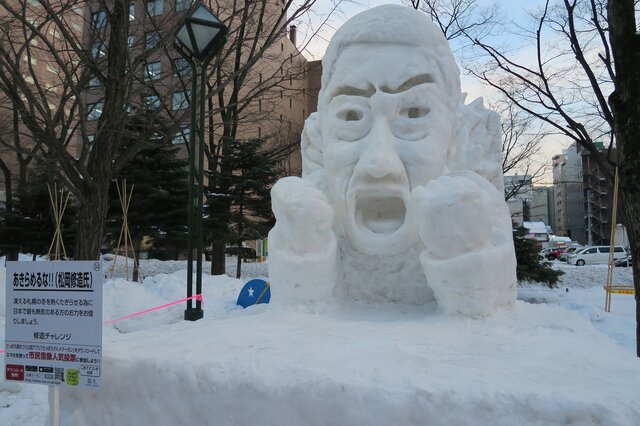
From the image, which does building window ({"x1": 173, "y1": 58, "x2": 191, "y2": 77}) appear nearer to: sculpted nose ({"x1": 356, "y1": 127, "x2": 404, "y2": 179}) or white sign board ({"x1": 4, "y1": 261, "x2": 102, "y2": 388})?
sculpted nose ({"x1": 356, "y1": 127, "x2": 404, "y2": 179})

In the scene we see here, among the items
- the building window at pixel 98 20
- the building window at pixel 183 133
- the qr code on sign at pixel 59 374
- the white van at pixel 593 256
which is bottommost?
the white van at pixel 593 256

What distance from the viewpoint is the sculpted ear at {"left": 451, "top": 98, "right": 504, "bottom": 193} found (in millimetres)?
3660

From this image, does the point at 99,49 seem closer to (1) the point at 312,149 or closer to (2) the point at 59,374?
(1) the point at 312,149

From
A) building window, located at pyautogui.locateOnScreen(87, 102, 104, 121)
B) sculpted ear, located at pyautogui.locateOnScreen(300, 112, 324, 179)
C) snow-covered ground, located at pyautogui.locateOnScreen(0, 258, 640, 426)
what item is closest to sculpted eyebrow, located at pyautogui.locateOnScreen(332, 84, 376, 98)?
sculpted ear, located at pyautogui.locateOnScreen(300, 112, 324, 179)

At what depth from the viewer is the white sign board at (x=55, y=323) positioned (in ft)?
6.87

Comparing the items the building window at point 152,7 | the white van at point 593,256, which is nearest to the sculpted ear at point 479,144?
the building window at point 152,7

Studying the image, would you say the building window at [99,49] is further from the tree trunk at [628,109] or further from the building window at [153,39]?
the tree trunk at [628,109]

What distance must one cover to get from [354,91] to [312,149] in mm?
749

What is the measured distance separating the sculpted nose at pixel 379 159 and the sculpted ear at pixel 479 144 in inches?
25.9

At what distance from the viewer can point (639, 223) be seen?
4293mm

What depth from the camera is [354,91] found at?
3.48 meters

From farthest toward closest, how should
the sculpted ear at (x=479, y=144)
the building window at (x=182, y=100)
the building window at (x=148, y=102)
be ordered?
the building window at (x=182, y=100) < the building window at (x=148, y=102) < the sculpted ear at (x=479, y=144)

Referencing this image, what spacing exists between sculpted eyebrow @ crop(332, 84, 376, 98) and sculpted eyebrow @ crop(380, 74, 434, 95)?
0.09m

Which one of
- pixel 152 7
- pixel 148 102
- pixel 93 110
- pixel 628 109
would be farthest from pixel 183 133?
pixel 628 109
